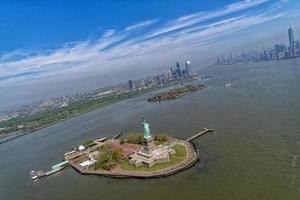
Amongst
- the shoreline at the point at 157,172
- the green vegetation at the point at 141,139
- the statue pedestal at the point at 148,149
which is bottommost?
the shoreline at the point at 157,172

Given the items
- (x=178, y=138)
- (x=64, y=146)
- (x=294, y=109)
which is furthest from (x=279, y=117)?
(x=64, y=146)

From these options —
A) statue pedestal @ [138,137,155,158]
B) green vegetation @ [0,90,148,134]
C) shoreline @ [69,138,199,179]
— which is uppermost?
statue pedestal @ [138,137,155,158]

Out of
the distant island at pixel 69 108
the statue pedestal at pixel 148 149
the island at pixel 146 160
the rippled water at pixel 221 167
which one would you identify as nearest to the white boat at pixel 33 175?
the rippled water at pixel 221 167

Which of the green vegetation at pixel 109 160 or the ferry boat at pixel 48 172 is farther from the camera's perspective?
the ferry boat at pixel 48 172

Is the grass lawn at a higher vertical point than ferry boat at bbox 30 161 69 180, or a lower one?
higher

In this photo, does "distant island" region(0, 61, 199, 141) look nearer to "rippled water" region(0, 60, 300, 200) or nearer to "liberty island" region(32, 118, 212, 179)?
"rippled water" region(0, 60, 300, 200)

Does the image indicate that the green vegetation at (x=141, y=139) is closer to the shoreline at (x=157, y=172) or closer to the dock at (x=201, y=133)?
the dock at (x=201, y=133)

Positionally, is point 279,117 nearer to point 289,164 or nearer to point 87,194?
point 289,164

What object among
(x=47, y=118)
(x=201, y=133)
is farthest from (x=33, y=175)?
(x=47, y=118)

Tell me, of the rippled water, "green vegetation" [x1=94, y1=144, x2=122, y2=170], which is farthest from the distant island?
"green vegetation" [x1=94, y1=144, x2=122, y2=170]

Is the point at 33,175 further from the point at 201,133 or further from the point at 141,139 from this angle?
the point at 201,133

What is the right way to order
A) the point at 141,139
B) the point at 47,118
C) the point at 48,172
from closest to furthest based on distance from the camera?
the point at 48,172 → the point at 141,139 → the point at 47,118
